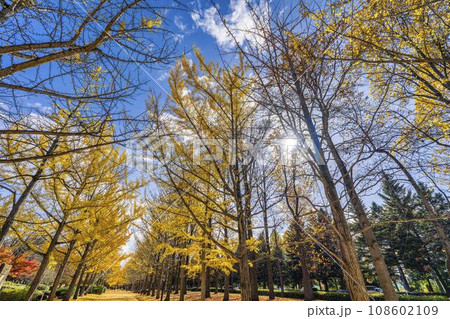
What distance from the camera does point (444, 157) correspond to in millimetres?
5746

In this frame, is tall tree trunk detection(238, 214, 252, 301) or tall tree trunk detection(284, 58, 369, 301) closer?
tall tree trunk detection(284, 58, 369, 301)

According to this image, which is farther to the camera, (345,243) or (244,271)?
(244,271)

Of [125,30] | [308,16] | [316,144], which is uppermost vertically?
[308,16]

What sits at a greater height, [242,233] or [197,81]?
[197,81]

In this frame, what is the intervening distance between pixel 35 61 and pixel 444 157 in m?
8.95

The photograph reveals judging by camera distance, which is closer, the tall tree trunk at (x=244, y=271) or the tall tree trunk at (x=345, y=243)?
the tall tree trunk at (x=345, y=243)

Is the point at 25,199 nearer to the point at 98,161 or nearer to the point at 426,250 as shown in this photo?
the point at 98,161

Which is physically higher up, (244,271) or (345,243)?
(345,243)

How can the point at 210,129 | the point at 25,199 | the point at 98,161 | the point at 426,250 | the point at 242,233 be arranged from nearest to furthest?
the point at 242,233 < the point at 210,129 < the point at 25,199 < the point at 98,161 < the point at 426,250
